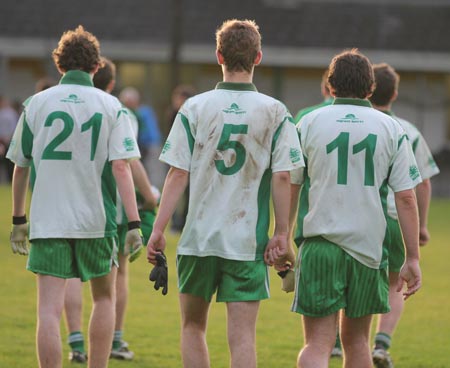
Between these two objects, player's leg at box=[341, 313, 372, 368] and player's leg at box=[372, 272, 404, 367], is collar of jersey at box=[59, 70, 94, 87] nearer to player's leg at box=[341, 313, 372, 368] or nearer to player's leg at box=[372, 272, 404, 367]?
player's leg at box=[341, 313, 372, 368]

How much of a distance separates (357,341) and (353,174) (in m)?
0.89

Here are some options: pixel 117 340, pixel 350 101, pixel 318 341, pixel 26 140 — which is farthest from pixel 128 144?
pixel 117 340

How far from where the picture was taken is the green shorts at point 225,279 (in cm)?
607

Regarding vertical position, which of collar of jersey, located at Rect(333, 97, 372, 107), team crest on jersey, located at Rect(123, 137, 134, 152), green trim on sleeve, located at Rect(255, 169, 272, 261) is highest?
collar of jersey, located at Rect(333, 97, 372, 107)

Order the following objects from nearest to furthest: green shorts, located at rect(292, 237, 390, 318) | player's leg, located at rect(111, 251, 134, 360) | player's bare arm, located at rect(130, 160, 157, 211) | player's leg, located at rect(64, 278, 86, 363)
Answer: green shorts, located at rect(292, 237, 390, 318)
player's bare arm, located at rect(130, 160, 157, 211)
player's leg, located at rect(64, 278, 86, 363)
player's leg, located at rect(111, 251, 134, 360)

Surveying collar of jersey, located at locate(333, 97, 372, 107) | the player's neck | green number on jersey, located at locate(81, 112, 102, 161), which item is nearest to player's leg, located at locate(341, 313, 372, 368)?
collar of jersey, located at locate(333, 97, 372, 107)

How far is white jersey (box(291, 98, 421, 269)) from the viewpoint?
614cm

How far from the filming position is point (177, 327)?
10094mm

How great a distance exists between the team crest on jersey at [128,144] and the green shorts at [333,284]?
45.9 inches

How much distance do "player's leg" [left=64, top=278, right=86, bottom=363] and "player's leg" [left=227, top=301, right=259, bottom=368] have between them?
2198mm

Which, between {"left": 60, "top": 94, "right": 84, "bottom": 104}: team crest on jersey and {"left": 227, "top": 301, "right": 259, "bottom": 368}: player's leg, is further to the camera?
{"left": 60, "top": 94, "right": 84, "bottom": 104}: team crest on jersey

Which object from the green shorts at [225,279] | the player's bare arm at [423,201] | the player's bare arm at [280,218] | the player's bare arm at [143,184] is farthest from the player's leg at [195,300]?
the player's bare arm at [423,201]

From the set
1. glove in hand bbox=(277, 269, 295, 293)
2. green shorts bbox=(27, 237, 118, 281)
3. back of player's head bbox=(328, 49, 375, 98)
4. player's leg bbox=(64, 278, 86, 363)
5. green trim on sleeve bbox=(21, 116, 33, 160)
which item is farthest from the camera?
player's leg bbox=(64, 278, 86, 363)

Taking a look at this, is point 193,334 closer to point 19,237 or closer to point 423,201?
point 19,237
